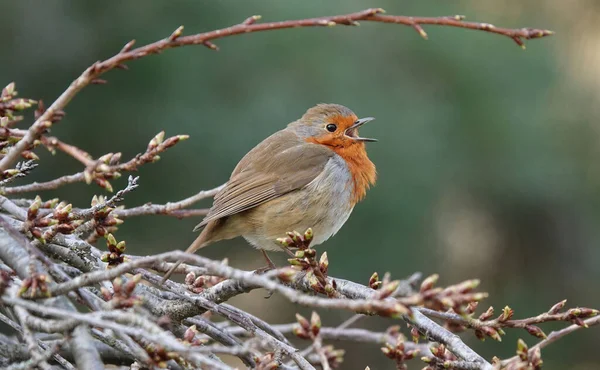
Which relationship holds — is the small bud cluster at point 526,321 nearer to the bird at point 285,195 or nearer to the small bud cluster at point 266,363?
the small bud cluster at point 266,363

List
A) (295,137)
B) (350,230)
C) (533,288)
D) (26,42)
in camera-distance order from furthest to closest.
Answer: (533,288) → (350,230) → (26,42) → (295,137)

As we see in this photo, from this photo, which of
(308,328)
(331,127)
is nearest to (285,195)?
(331,127)

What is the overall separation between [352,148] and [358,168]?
17 centimetres

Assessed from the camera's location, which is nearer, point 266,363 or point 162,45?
point 162,45

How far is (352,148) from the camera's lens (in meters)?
4.59

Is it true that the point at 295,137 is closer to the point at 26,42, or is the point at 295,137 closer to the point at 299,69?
the point at 299,69

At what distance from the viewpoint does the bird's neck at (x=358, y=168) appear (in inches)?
173

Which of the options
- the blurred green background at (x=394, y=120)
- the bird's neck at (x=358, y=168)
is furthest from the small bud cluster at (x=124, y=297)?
the blurred green background at (x=394, y=120)

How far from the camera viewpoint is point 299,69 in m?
6.05

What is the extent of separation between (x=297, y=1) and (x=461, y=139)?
1.77 metres

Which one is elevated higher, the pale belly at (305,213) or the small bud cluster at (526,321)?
the pale belly at (305,213)

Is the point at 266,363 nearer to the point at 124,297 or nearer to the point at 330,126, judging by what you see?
the point at 124,297

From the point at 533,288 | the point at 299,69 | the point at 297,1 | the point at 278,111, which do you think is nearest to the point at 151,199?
the point at 278,111

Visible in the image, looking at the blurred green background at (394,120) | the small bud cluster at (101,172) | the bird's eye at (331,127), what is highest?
the blurred green background at (394,120)
